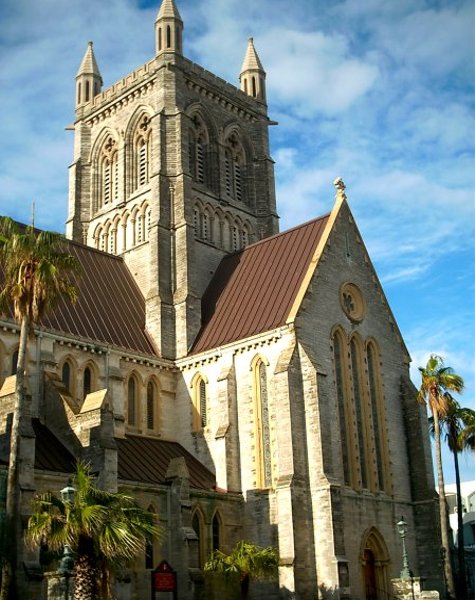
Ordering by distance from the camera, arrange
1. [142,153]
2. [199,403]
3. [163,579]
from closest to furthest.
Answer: [163,579] → [199,403] → [142,153]

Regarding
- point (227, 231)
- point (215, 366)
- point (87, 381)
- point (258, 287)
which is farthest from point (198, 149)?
point (87, 381)

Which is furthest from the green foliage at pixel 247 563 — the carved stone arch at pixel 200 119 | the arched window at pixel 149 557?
the carved stone arch at pixel 200 119

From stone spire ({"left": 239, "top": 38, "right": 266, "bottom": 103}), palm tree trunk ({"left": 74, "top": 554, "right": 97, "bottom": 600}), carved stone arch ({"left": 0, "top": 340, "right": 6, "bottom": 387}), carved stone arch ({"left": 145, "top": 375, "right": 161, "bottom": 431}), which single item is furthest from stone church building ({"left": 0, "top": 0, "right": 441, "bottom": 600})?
palm tree trunk ({"left": 74, "top": 554, "right": 97, "bottom": 600})

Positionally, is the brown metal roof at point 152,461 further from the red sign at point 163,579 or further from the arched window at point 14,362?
the red sign at point 163,579

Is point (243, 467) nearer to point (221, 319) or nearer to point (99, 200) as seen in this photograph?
point (221, 319)

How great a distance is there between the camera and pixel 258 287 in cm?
4272

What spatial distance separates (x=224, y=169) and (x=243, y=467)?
2039 cm

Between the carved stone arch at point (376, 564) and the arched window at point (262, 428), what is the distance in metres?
5.13

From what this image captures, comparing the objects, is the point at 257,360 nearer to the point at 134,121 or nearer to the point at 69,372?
the point at 69,372

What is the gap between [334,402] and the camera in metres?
38.4

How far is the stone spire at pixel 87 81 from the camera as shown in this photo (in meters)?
55.1

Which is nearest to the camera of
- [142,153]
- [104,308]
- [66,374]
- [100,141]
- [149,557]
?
[149,557]

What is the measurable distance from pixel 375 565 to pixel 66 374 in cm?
1635

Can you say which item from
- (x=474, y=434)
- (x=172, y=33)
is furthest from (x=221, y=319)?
(x=172, y=33)
